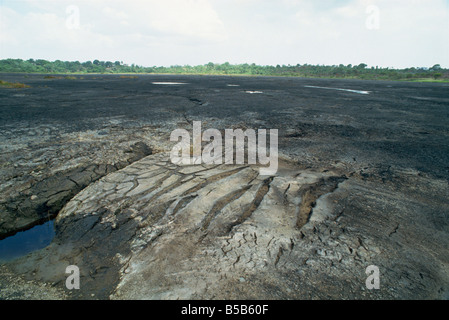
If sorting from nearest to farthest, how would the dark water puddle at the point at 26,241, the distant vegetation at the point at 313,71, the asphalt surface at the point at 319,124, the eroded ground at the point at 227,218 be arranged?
the eroded ground at the point at 227,218
the dark water puddle at the point at 26,241
the asphalt surface at the point at 319,124
the distant vegetation at the point at 313,71

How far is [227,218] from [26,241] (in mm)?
2352

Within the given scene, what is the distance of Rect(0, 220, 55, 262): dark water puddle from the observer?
2607 millimetres

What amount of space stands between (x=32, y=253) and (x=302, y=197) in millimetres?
3053

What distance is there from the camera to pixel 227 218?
268 centimetres

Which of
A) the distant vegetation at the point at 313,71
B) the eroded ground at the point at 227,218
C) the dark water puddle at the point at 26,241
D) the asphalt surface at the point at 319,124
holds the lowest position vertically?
the dark water puddle at the point at 26,241

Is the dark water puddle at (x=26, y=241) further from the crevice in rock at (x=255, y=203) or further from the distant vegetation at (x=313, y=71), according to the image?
the distant vegetation at (x=313, y=71)

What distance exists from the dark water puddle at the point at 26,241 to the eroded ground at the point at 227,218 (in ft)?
0.50

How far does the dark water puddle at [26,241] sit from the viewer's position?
2.61 metres

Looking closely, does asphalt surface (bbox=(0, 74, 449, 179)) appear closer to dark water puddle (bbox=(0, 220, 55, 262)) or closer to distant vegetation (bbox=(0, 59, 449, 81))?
dark water puddle (bbox=(0, 220, 55, 262))

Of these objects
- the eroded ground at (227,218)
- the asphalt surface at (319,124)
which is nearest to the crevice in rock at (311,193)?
the eroded ground at (227,218)

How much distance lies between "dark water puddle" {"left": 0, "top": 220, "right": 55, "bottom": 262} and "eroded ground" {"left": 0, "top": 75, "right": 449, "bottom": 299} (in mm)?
153
